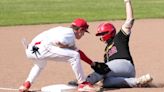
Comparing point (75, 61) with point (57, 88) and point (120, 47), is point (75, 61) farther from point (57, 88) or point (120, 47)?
point (120, 47)

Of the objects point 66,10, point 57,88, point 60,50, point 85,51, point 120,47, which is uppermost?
point 60,50

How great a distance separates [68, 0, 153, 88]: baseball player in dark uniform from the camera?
8.92 metres

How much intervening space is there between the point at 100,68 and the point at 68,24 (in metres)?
9.61

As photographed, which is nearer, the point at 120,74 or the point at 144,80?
the point at 144,80

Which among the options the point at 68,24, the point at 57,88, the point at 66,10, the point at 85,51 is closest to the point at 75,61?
the point at 57,88

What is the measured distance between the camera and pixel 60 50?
844 cm

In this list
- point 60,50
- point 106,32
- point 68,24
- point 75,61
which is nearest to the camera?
point 75,61

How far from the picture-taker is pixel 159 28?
17.5 metres

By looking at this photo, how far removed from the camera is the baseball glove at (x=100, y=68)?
8.71 metres

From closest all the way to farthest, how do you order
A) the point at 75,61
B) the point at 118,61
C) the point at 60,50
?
the point at 75,61 → the point at 60,50 → the point at 118,61

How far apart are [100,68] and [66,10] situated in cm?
1402

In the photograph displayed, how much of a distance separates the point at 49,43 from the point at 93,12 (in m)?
13.5

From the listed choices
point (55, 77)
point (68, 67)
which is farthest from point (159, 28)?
point (55, 77)

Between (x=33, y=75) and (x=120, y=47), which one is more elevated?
(x=120, y=47)
